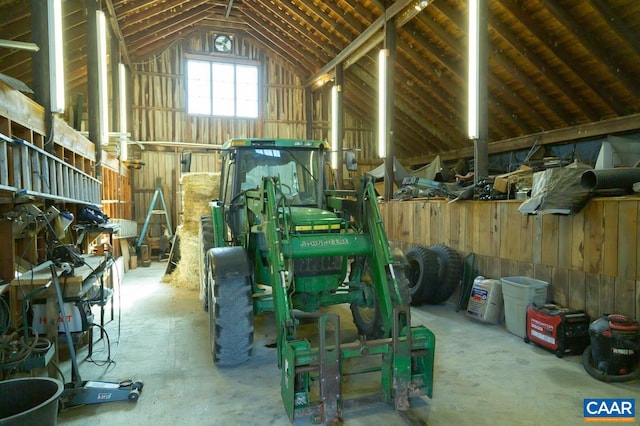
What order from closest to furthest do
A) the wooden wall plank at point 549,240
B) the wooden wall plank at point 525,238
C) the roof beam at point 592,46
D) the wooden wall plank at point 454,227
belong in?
the wooden wall plank at point 549,240
the wooden wall plank at point 525,238
the wooden wall plank at point 454,227
the roof beam at point 592,46

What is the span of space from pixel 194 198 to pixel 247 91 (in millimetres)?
6759

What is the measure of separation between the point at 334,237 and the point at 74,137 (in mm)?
4343

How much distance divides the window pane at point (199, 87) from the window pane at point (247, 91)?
99 cm

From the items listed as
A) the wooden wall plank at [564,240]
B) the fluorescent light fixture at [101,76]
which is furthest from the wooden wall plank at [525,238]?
the fluorescent light fixture at [101,76]

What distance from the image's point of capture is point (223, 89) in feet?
43.5

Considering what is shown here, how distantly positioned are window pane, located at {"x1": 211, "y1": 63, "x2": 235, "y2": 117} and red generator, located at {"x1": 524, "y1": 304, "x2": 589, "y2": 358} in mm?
11541

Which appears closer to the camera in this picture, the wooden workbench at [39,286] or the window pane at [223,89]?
the wooden workbench at [39,286]

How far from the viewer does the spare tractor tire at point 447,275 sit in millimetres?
5785

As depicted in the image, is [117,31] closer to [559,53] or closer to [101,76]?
[101,76]

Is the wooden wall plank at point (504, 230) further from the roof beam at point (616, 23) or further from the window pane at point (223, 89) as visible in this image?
the window pane at point (223, 89)

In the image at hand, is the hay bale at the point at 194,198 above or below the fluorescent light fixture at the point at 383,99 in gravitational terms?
below

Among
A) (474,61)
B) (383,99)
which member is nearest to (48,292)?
(474,61)

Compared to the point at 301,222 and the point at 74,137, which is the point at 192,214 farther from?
the point at 301,222

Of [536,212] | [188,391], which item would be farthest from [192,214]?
[536,212]
